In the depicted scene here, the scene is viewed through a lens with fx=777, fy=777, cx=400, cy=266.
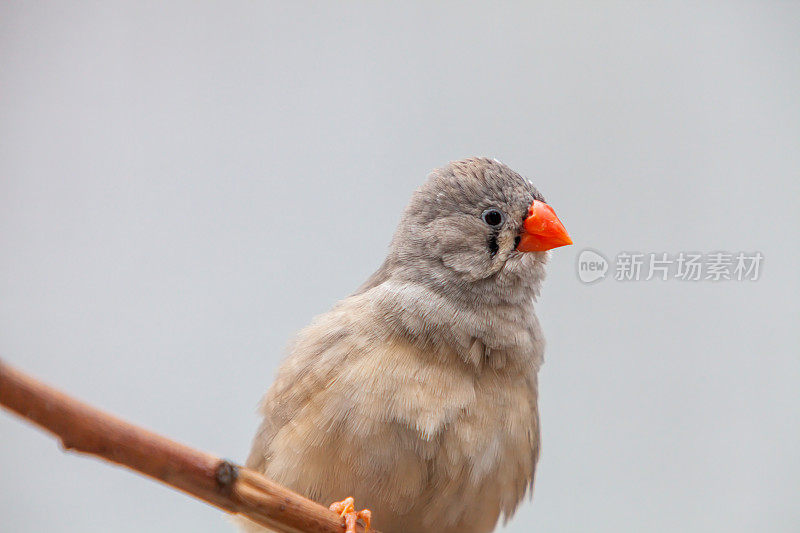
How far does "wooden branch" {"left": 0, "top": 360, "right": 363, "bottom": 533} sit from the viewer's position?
111 cm

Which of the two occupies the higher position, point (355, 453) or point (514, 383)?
point (514, 383)

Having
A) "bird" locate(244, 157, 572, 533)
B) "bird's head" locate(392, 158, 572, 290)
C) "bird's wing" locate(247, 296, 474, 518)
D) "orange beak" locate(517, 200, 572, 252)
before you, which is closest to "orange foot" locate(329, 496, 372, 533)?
"bird" locate(244, 157, 572, 533)

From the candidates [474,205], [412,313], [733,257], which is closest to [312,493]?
[412,313]

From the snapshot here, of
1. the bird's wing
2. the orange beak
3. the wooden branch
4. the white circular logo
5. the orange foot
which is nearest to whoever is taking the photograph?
→ the wooden branch

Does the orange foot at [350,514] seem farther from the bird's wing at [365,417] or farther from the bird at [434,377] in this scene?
the bird's wing at [365,417]

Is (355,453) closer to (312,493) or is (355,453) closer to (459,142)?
(312,493)

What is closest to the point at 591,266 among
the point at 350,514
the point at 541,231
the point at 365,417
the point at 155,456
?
the point at 541,231

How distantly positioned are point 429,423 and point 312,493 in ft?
1.03

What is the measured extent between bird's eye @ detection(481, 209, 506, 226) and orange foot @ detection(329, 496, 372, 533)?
29.2 inches

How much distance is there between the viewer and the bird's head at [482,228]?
1888 mm

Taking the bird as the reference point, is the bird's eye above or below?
above

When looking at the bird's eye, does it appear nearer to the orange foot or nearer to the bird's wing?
the bird's wing

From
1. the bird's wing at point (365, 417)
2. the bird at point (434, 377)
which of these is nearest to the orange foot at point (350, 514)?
the bird at point (434, 377)

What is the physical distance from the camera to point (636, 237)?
2.75 meters
